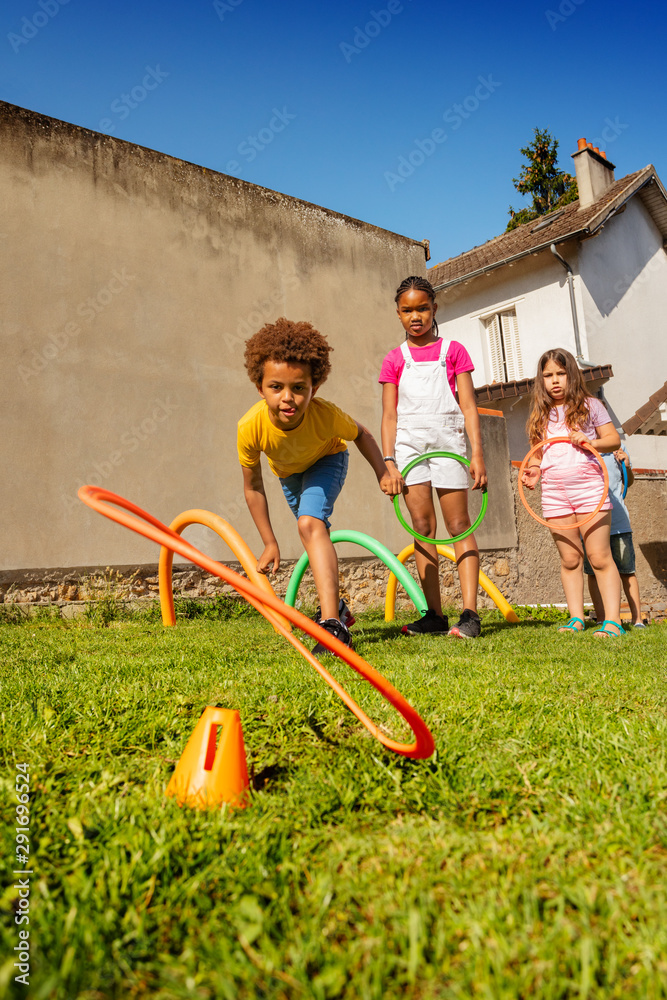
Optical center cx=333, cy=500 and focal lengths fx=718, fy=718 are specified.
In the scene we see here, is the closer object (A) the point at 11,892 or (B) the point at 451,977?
(B) the point at 451,977

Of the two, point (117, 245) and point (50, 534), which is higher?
point (117, 245)

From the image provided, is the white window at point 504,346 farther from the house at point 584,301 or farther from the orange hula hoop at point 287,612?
the orange hula hoop at point 287,612

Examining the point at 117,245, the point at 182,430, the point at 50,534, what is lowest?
the point at 50,534

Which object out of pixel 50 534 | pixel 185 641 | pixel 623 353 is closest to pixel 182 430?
pixel 50 534

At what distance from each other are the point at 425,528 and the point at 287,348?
1.67 metres

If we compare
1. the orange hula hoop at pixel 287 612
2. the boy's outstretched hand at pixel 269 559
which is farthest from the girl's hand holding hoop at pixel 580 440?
the orange hula hoop at pixel 287 612

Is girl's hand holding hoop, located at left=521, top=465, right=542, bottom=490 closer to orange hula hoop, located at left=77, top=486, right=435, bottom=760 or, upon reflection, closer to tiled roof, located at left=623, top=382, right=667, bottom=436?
orange hula hoop, located at left=77, top=486, right=435, bottom=760

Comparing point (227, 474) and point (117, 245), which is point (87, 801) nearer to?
point (227, 474)

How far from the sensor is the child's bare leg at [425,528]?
4730 mm

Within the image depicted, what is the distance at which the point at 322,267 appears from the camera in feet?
31.3

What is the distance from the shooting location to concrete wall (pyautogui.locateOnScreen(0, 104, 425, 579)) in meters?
6.84

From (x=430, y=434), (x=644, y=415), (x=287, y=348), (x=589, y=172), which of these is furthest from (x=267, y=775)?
(x=589, y=172)

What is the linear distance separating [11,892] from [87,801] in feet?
1.32

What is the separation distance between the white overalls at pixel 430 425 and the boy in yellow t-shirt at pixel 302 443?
317mm
